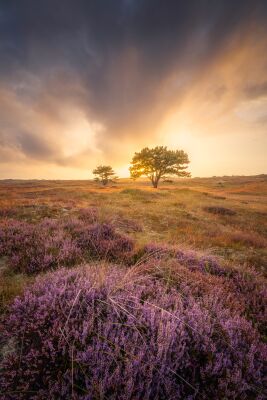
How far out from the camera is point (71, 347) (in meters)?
1.78

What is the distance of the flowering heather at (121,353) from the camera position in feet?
5.24

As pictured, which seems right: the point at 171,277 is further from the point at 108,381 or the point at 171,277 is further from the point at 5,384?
the point at 5,384

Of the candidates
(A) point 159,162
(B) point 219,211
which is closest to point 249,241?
(B) point 219,211

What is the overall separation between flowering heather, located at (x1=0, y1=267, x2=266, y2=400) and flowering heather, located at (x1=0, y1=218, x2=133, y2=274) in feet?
4.52

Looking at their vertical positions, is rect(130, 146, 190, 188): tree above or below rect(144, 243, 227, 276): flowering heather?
above

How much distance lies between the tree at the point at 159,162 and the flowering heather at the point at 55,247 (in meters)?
35.9

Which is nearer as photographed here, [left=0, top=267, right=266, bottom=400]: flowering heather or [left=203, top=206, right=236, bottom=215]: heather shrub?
[left=0, top=267, right=266, bottom=400]: flowering heather

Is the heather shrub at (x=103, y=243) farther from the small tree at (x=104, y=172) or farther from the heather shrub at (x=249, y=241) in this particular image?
the small tree at (x=104, y=172)

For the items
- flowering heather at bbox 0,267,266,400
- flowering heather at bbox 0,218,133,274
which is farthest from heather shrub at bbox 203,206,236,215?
flowering heather at bbox 0,267,266,400

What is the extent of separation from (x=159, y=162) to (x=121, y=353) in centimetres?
4023

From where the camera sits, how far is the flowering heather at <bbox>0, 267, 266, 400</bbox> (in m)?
1.60

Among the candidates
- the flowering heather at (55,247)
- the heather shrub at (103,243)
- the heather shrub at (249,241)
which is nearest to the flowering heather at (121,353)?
the flowering heather at (55,247)

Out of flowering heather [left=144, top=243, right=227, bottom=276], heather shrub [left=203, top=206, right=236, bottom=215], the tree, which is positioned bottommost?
heather shrub [left=203, top=206, right=236, bottom=215]

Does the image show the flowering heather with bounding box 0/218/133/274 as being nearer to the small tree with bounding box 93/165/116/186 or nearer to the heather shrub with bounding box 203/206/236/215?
the heather shrub with bounding box 203/206/236/215
